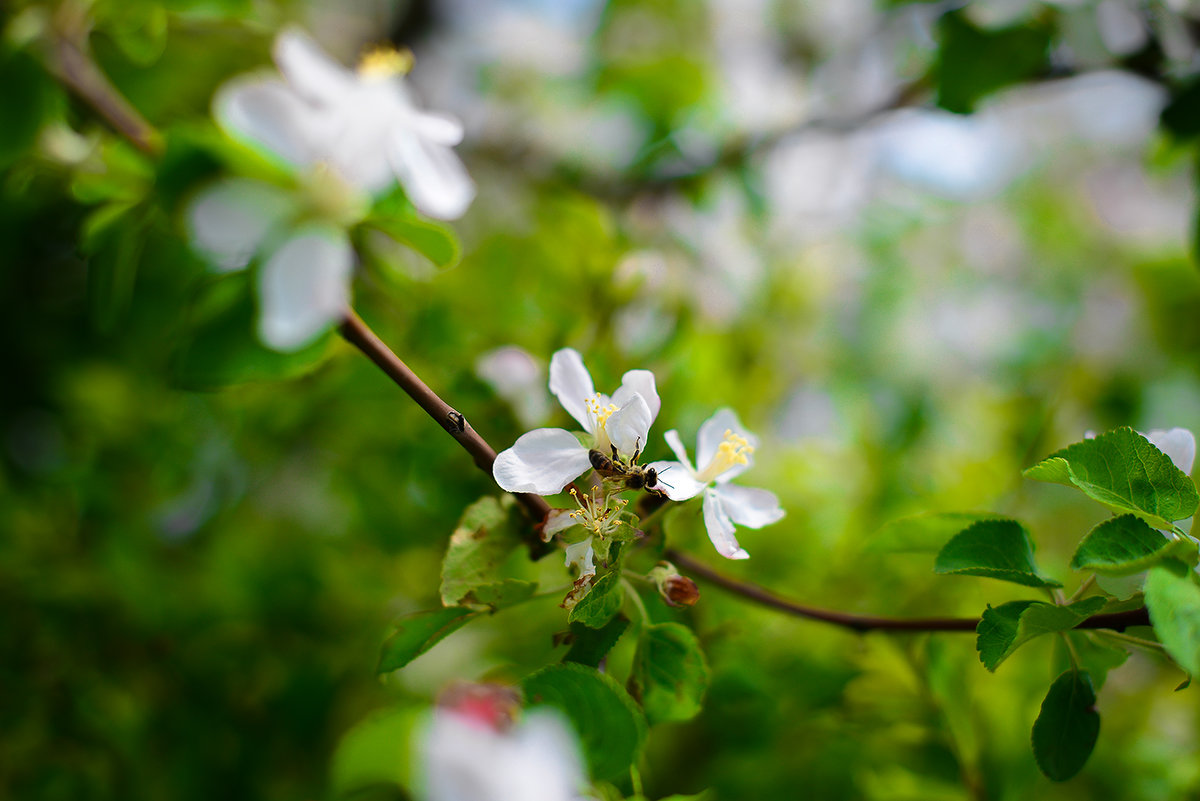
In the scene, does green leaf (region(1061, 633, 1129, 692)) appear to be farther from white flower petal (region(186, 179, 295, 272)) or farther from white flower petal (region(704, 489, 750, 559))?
white flower petal (region(186, 179, 295, 272))

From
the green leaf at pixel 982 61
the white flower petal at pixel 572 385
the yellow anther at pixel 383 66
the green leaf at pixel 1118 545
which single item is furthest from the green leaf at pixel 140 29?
the green leaf at pixel 1118 545

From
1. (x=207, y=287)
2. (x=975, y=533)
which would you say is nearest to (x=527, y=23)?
(x=207, y=287)

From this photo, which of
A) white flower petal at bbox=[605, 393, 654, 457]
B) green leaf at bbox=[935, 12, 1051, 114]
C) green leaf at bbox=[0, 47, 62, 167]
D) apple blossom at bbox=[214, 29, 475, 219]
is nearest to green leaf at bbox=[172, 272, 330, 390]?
apple blossom at bbox=[214, 29, 475, 219]

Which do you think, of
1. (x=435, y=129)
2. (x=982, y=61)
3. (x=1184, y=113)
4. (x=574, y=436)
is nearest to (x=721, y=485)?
(x=574, y=436)

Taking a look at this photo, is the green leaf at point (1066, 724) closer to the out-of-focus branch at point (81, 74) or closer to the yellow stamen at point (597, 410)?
the yellow stamen at point (597, 410)

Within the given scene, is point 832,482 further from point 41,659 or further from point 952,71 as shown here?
point 41,659

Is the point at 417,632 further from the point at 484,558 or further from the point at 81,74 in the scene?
the point at 81,74
